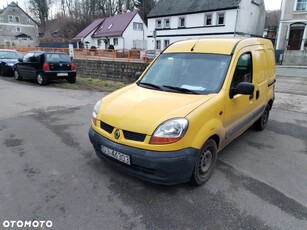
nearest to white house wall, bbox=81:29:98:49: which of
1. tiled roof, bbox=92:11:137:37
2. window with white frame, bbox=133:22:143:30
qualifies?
tiled roof, bbox=92:11:137:37

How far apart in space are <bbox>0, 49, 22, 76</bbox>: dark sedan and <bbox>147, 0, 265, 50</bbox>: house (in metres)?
16.0

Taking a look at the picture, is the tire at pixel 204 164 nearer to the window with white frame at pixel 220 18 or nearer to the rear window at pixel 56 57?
the rear window at pixel 56 57

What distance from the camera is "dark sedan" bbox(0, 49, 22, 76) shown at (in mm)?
14078

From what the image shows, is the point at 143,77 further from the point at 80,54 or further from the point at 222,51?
the point at 80,54

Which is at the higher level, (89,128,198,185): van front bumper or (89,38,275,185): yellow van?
(89,38,275,185): yellow van

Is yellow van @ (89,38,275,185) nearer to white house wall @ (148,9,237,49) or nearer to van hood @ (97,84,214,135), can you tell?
van hood @ (97,84,214,135)

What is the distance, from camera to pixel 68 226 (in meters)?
2.48

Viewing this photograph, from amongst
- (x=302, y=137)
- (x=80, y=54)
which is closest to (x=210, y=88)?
(x=302, y=137)

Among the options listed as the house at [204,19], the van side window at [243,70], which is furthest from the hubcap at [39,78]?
the house at [204,19]

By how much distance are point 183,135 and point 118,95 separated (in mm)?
1417

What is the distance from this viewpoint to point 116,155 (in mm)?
3035

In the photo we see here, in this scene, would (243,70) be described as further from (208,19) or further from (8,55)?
(208,19)

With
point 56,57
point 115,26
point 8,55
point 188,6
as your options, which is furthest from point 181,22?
point 56,57

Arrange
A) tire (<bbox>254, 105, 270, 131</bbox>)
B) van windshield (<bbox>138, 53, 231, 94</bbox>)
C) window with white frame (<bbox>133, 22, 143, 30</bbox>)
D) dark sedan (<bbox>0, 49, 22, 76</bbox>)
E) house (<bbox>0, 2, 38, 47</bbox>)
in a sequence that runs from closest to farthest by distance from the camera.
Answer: van windshield (<bbox>138, 53, 231, 94</bbox>), tire (<bbox>254, 105, 270, 131</bbox>), dark sedan (<bbox>0, 49, 22, 76</bbox>), window with white frame (<bbox>133, 22, 143, 30</bbox>), house (<bbox>0, 2, 38, 47</bbox>)
